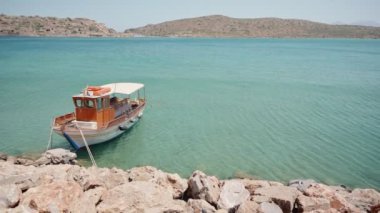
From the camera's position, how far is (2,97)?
3412cm

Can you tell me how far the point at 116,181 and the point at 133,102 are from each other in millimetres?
16263

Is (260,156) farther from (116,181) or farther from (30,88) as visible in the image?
(30,88)

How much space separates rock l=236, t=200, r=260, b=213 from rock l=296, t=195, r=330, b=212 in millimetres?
1384

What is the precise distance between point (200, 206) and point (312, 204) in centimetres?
323

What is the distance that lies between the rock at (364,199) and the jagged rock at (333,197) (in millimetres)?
1556

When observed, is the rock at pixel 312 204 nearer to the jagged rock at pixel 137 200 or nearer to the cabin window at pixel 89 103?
the jagged rock at pixel 137 200

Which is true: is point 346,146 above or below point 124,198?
below

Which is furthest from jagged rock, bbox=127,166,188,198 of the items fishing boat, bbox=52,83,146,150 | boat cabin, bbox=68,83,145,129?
boat cabin, bbox=68,83,145,129

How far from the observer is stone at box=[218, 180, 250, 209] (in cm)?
1016

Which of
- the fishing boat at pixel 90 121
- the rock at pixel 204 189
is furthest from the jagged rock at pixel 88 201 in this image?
the fishing boat at pixel 90 121

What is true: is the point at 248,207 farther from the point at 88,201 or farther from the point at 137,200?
the point at 88,201

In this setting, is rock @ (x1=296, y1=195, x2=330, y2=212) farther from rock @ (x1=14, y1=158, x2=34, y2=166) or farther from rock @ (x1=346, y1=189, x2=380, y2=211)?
rock @ (x1=14, y1=158, x2=34, y2=166)

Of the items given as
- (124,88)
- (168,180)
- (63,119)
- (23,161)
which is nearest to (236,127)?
(124,88)

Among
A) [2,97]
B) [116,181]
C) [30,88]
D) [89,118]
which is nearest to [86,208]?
[116,181]
